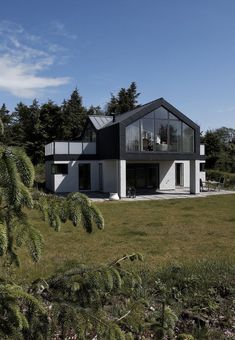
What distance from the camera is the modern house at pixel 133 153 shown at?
2356cm

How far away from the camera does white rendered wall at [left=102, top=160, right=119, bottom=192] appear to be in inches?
984

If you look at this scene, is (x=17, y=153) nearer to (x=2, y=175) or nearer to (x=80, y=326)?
(x=2, y=175)

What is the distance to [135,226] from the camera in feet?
43.3

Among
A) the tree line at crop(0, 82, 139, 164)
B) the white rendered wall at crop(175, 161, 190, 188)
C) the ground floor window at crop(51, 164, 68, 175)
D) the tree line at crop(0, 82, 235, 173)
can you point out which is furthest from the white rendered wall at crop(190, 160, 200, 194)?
the tree line at crop(0, 82, 139, 164)

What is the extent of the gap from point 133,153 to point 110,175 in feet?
10.2

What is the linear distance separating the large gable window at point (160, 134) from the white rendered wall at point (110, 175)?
81.1 inches

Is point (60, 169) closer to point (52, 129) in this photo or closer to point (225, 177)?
point (225, 177)

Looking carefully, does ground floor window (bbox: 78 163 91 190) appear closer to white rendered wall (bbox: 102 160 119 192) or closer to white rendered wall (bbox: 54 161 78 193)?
white rendered wall (bbox: 54 161 78 193)

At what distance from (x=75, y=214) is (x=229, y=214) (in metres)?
14.5

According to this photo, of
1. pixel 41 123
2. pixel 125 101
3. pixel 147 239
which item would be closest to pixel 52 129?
pixel 41 123

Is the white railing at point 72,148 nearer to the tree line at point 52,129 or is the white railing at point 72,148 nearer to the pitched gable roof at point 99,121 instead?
the pitched gable roof at point 99,121

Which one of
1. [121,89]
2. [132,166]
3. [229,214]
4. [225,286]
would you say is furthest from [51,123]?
[225,286]

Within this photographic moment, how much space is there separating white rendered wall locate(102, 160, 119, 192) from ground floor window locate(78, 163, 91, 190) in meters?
1.47

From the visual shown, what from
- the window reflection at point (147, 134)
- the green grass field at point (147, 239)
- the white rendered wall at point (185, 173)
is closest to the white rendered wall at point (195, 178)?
the window reflection at point (147, 134)
